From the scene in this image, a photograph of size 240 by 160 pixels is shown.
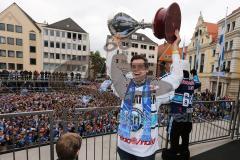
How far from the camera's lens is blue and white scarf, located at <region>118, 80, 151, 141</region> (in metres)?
1.94

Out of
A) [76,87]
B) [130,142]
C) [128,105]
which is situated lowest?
[76,87]

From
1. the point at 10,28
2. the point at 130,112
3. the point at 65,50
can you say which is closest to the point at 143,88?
the point at 130,112

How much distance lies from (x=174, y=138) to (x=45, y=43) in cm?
4504

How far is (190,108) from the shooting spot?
352 centimetres

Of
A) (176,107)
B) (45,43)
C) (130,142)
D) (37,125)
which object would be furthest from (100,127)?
(45,43)

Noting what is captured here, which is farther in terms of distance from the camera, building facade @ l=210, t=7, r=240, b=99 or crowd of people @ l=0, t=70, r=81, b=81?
building facade @ l=210, t=7, r=240, b=99

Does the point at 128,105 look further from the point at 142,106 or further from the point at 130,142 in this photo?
the point at 130,142

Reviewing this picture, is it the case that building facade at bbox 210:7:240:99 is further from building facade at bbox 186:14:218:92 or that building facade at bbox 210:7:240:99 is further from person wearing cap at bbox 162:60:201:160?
person wearing cap at bbox 162:60:201:160

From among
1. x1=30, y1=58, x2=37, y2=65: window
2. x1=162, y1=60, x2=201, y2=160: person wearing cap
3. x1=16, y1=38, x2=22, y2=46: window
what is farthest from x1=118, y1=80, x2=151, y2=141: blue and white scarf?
x1=16, y1=38, x2=22, y2=46: window

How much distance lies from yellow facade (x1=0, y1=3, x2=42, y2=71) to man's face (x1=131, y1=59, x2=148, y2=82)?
43.5 m

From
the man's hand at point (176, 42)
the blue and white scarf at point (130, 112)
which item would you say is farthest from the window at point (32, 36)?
the man's hand at point (176, 42)

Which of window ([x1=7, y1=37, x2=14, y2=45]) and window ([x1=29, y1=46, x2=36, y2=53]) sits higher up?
window ([x1=7, y1=37, x2=14, y2=45])

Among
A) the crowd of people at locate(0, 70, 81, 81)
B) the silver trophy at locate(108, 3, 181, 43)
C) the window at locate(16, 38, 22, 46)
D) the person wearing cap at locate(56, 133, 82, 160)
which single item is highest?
the window at locate(16, 38, 22, 46)

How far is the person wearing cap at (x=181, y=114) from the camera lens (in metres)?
3.43
